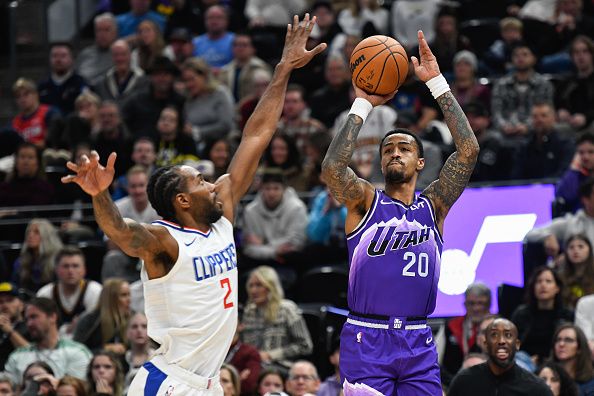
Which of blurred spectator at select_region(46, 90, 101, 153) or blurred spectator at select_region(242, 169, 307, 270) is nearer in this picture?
blurred spectator at select_region(242, 169, 307, 270)

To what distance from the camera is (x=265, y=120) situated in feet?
30.6

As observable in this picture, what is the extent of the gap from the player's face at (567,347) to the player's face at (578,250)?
129 cm

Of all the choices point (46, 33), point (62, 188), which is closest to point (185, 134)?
point (62, 188)

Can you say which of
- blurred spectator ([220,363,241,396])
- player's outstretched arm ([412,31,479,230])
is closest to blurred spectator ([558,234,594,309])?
blurred spectator ([220,363,241,396])

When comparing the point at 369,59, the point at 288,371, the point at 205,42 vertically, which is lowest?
the point at 288,371

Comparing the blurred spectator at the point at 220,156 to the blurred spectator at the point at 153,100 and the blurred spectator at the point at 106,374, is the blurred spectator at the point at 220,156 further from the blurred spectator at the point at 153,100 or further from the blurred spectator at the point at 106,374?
the blurred spectator at the point at 106,374

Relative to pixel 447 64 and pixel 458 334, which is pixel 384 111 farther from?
pixel 458 334

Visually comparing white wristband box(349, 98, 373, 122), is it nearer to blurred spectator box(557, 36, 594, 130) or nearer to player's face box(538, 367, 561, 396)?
player's face box(538, 367, 561, 396)

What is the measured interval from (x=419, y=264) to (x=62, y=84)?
35.1 ft

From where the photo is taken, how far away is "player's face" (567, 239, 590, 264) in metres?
12.8

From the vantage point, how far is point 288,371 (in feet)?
42.0

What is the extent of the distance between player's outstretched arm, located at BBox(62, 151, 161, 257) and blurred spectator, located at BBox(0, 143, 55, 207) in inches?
315

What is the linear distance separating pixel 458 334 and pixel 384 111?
379 cm

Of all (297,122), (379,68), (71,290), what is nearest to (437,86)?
(379,68)
